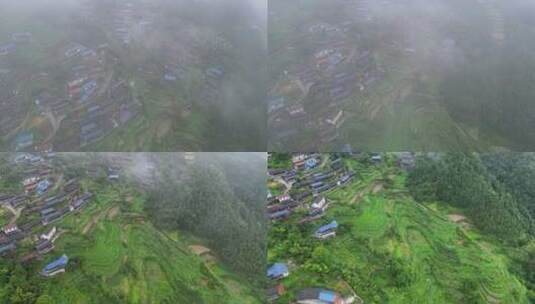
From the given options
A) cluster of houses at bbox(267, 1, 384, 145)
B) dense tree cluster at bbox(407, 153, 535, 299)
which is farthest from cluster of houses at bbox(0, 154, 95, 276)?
dense tree cluster at bbox(407, 153, 535, 299)

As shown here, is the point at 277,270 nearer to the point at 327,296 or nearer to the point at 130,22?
the point at 327,296

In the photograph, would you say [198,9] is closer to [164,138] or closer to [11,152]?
[164,138]

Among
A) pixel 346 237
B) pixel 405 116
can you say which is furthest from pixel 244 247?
pixel 405 116

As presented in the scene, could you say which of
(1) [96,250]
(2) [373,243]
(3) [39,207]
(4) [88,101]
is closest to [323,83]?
(2) [373,243]

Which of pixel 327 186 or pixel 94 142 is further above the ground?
pixel 94 142

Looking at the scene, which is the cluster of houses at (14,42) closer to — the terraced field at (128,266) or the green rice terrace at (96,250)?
the green rice terrace at (96,250)

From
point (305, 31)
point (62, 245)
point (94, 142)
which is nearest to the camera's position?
point (62, 245)

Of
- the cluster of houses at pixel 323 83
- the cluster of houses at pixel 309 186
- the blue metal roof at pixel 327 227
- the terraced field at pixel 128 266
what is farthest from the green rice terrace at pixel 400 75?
the terraced field at pixel 128 266

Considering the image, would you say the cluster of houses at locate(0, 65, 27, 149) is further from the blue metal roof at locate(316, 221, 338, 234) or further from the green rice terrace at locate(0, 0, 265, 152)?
the blue metal roof at locate(316, 221, 338, 234)
